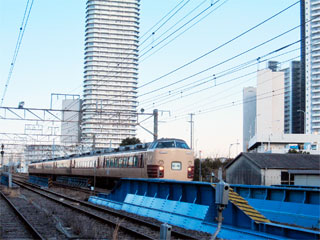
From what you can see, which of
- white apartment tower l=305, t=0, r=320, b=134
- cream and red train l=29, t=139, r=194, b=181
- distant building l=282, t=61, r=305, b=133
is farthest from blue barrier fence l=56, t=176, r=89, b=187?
distant building l=282, t=61, r=305, b=133

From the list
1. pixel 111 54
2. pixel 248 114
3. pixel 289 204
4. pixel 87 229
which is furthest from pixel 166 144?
pixel 248 114

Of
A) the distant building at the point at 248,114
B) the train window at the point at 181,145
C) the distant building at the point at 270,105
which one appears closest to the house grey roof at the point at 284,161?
the train window at the point at 181,145

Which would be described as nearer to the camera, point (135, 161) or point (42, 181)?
point (135, 161)

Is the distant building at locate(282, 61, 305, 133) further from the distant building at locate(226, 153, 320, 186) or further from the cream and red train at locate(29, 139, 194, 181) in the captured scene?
the cream and red train at locate(29, 139, 194, 181)

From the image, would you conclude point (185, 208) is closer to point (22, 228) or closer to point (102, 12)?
point (22, 228)

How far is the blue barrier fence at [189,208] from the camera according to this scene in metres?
11.5

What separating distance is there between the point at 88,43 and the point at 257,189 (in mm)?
157146

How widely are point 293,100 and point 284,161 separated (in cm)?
11564

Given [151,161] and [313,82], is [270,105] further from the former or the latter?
[151,161]

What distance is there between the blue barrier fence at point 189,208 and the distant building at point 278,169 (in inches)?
642

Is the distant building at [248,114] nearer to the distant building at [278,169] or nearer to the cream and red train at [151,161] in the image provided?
the distant building at [278,169]

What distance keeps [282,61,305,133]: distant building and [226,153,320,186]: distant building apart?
106 m

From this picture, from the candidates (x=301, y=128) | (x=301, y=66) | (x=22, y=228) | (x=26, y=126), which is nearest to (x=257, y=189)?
(x=22, y=228)

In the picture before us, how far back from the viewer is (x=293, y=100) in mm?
146625
